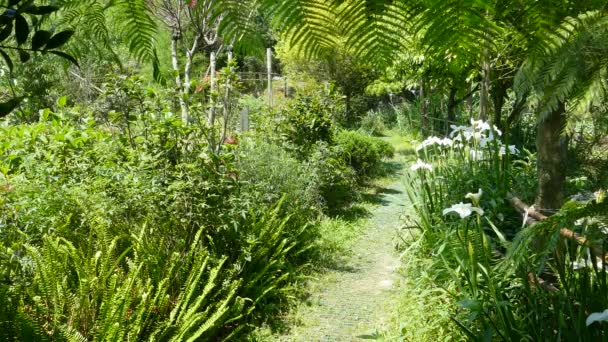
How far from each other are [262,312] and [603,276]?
7.86ft

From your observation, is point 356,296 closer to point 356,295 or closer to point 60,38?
point 356,295

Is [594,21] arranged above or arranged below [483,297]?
above

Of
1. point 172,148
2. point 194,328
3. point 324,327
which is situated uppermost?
point 172,148

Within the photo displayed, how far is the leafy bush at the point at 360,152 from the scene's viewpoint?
730 cm

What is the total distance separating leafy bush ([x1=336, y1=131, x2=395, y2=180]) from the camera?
7304mm

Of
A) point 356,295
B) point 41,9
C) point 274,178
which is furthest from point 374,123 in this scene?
point 41,9

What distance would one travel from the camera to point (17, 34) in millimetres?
799

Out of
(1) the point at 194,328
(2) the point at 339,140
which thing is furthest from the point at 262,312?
(2) the point at 339,140

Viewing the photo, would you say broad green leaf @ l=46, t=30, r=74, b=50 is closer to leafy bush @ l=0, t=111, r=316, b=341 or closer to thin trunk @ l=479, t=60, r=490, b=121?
thin trunk @ l=479, t=60, r=490, b=121

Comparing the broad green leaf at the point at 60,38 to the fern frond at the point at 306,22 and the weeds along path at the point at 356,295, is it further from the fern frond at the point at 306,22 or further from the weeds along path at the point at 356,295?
the weeds along path at the point at 356,295

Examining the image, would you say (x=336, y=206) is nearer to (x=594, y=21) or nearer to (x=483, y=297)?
(x=483, y=297)

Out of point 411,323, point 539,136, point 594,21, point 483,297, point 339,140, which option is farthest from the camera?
point 339,140

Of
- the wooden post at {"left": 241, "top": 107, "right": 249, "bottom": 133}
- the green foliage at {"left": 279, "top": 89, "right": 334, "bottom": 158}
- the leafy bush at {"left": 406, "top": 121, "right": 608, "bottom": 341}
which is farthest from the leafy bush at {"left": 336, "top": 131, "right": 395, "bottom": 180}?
the leafy bush at {"left": 406, "top": 121, "right": 608, "bottom": 341}

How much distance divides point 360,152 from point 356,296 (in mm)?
3892
